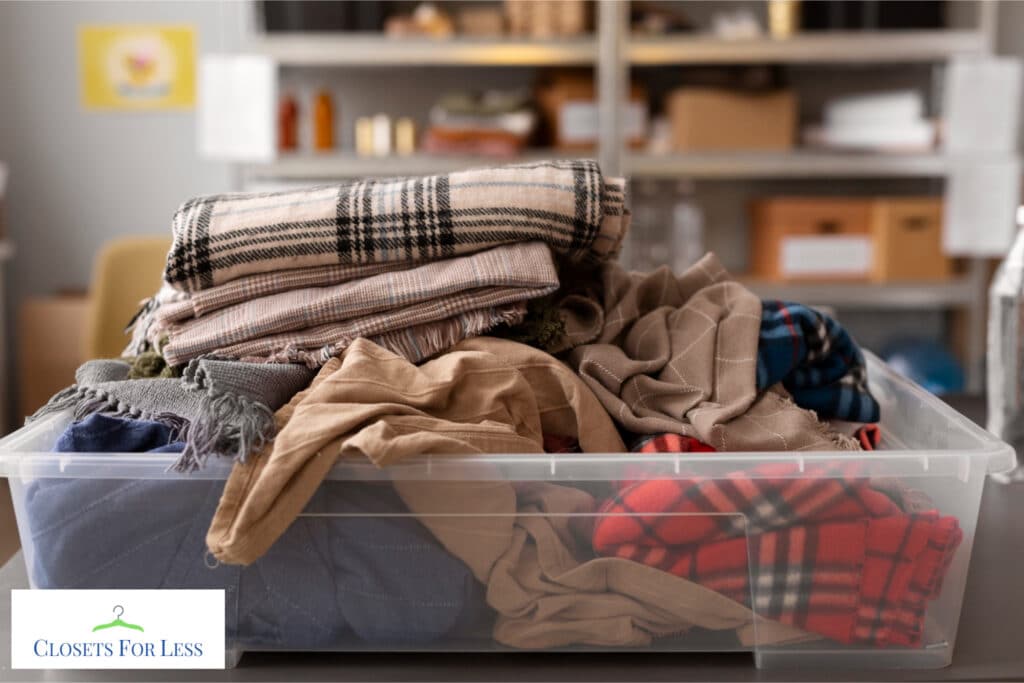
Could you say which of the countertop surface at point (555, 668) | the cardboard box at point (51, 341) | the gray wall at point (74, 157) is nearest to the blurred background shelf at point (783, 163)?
the gray wall at point (74, 157)

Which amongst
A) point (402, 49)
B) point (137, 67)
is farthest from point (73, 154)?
point (402, 49)

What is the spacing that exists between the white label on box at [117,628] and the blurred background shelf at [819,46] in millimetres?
2661

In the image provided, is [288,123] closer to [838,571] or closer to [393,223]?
[393,223]

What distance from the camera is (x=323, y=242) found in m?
0.79

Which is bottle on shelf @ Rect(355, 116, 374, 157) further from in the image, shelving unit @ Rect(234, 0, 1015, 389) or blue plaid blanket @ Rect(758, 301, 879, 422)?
blue plaid blanket @ Rect(758, 301, 879, 422)

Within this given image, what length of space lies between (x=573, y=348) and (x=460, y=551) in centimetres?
23

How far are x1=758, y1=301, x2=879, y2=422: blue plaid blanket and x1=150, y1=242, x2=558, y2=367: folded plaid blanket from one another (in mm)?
177

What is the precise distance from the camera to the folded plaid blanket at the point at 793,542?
25.1 inches

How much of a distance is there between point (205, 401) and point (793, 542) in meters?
0.36

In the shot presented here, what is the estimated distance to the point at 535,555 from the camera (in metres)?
0.65

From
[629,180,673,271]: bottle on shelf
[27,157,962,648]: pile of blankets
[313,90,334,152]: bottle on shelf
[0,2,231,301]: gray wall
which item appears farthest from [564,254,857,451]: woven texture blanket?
[0,2,231,301]: gray wall

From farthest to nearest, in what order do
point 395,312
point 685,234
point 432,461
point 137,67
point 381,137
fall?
1. point 137,67
2. point 685,234
3. point 381,137
4. point 395,312
5. point 432,461

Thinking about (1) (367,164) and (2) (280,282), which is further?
(1) (367,164)

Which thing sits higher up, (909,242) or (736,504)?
(736,504)
